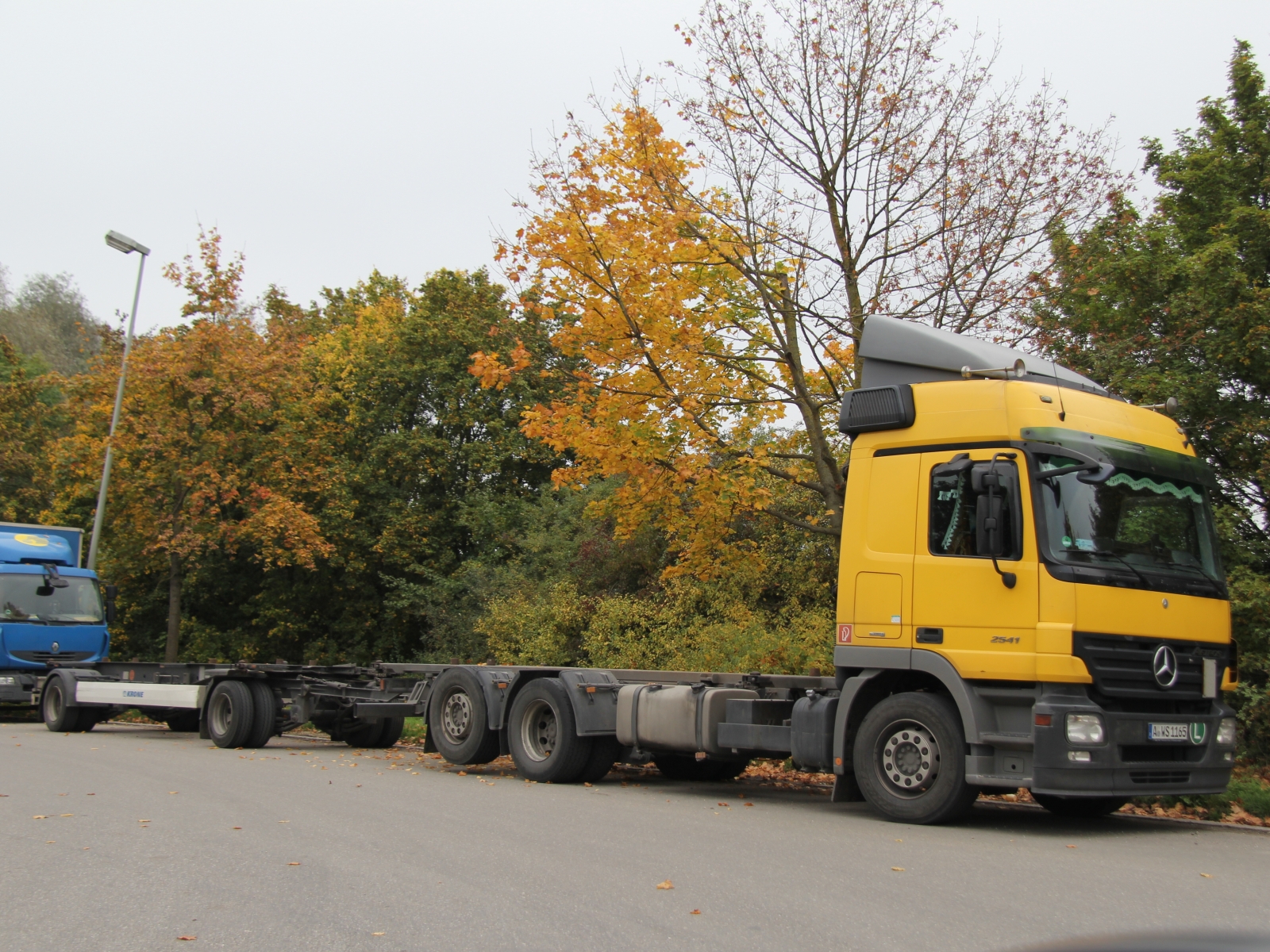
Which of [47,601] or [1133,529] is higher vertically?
[1133,529]

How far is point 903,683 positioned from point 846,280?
7.08m

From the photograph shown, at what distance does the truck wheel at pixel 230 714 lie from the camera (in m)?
15.2

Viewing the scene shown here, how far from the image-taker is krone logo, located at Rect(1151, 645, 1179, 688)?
28.5 feet

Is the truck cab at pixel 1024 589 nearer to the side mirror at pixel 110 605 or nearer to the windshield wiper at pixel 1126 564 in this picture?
the windshield wiper at pixel 1126 564

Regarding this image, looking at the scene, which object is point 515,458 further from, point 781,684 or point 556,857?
point 556,857

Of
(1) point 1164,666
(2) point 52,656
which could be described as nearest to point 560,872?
(1) point 1164,666

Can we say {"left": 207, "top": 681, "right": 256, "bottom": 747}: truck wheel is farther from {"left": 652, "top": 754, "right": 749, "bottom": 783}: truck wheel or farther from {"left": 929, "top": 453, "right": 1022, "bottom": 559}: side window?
{"left": 929, "top": 453, "right": 1022, "bottom": 559}: side window

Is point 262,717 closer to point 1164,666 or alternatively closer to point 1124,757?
point 1124,757

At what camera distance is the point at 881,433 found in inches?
382

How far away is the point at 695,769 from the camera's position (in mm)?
12812

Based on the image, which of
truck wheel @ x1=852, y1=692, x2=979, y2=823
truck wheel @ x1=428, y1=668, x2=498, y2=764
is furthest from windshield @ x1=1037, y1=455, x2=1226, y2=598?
truck wheel @ x1=428, y1=668, x2=498, y2=764

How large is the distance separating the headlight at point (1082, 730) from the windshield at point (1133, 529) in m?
0.98

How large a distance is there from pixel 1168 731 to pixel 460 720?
7088 millimetres

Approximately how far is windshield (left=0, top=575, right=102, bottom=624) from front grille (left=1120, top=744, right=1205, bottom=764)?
18.6 meters
